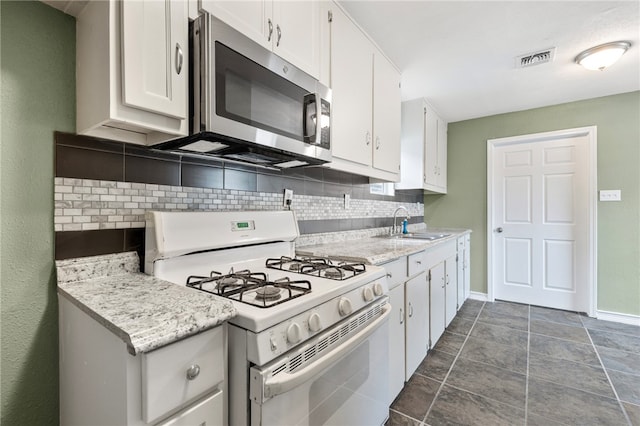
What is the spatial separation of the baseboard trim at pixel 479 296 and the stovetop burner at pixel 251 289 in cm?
345

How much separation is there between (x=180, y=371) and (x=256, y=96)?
931 millimetres

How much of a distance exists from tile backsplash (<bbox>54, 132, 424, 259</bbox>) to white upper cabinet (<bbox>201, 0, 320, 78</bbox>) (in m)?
0.56

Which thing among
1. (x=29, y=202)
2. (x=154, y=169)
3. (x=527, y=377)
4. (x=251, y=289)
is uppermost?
(x=154, y=169)

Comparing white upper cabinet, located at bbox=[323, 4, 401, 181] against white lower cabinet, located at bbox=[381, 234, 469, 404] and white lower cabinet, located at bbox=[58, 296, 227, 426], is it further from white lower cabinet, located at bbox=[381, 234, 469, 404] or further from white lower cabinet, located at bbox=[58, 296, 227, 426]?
white lower cabinet, located at bbox=[58, 296, 227, 426]

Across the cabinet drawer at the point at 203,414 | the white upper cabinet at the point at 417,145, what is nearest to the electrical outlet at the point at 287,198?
the cabinet drawer at the point at 203,414

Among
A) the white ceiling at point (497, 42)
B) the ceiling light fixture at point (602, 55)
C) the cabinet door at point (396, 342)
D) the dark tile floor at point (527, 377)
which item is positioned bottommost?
the dark tile floor at point (527, 377)

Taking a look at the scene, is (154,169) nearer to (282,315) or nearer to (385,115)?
(282,315)

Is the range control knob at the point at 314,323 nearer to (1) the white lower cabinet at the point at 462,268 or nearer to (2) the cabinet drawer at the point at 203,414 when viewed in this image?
(2) the cabinet drawer at the point at 203,414

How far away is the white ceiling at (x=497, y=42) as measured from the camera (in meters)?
1.69

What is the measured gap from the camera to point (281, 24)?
4.19ft

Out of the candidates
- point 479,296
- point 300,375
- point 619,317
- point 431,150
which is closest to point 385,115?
point 431,150

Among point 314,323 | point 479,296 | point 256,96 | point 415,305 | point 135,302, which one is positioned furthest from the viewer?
point 479,296

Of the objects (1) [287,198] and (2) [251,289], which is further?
(1) [287,198]

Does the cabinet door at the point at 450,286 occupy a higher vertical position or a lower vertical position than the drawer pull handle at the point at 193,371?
lower
